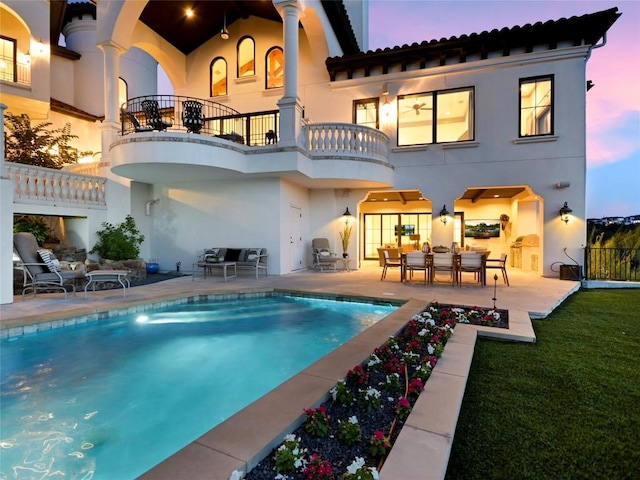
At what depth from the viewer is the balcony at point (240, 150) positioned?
27.7 feet

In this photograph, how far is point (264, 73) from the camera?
12.6 metres

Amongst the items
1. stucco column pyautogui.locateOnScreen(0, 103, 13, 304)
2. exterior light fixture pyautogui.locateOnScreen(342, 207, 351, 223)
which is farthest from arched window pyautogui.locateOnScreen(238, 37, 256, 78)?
stucco column pyautogui.locateOnScreen(0, 103, 13, 304)

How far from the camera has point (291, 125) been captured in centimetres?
909

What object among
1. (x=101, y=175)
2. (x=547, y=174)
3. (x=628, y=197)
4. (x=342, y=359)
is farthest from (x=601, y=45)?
(x=628, y=197)

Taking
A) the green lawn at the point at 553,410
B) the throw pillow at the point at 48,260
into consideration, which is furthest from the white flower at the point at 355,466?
the throw pillow at the point at 48,260

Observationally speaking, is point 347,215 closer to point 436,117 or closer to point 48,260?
point 436,117

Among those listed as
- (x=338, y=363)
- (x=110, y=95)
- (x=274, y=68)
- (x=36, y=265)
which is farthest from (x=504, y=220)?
(x=36, y=265)

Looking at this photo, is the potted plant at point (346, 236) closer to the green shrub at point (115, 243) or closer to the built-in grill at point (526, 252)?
the built-in grill at point (526, 252)

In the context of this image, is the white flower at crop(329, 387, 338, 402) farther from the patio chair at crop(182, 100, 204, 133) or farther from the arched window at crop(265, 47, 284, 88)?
the arched window at crop(265, 47, 284, 88)

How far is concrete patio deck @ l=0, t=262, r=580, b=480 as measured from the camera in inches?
73.7

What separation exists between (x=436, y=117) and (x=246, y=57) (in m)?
7.44

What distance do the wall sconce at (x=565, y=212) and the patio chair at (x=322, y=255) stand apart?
22.0ft

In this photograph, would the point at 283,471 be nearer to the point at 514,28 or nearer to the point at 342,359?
the point at 342,359

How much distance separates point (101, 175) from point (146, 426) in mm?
9475
